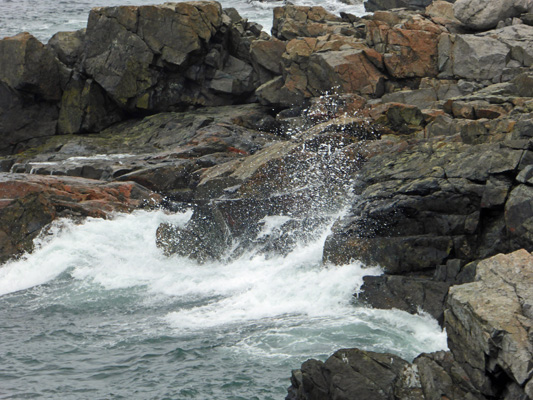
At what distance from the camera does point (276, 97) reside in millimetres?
31438

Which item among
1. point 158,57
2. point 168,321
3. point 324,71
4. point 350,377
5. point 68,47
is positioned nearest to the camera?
point 350,377

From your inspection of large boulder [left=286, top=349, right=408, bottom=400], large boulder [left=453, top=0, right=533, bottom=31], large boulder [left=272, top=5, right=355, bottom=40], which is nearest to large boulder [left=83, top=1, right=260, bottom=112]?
large boulder [left=272, top=5, right=355, bottom=40]

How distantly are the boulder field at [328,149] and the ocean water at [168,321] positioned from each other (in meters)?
0.70

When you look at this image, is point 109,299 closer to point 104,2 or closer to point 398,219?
point 398,219

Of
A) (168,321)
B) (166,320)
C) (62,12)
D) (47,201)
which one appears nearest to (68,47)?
(47,201)

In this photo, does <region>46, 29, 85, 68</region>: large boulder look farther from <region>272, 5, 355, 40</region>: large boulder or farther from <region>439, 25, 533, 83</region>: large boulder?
<region>439, 25, 533, 83</region>: large boulder

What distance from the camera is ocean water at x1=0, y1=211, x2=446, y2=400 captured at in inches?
486

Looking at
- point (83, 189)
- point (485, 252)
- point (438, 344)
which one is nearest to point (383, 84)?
point (83, 189)

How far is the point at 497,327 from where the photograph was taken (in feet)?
29.2

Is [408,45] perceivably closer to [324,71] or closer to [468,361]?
[324,71]

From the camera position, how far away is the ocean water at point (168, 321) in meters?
12.3

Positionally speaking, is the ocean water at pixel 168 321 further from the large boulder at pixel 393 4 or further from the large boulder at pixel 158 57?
the large boulder at pixel 393 4

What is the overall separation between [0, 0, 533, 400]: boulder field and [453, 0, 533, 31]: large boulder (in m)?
0.08

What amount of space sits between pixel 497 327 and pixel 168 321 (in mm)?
8617
